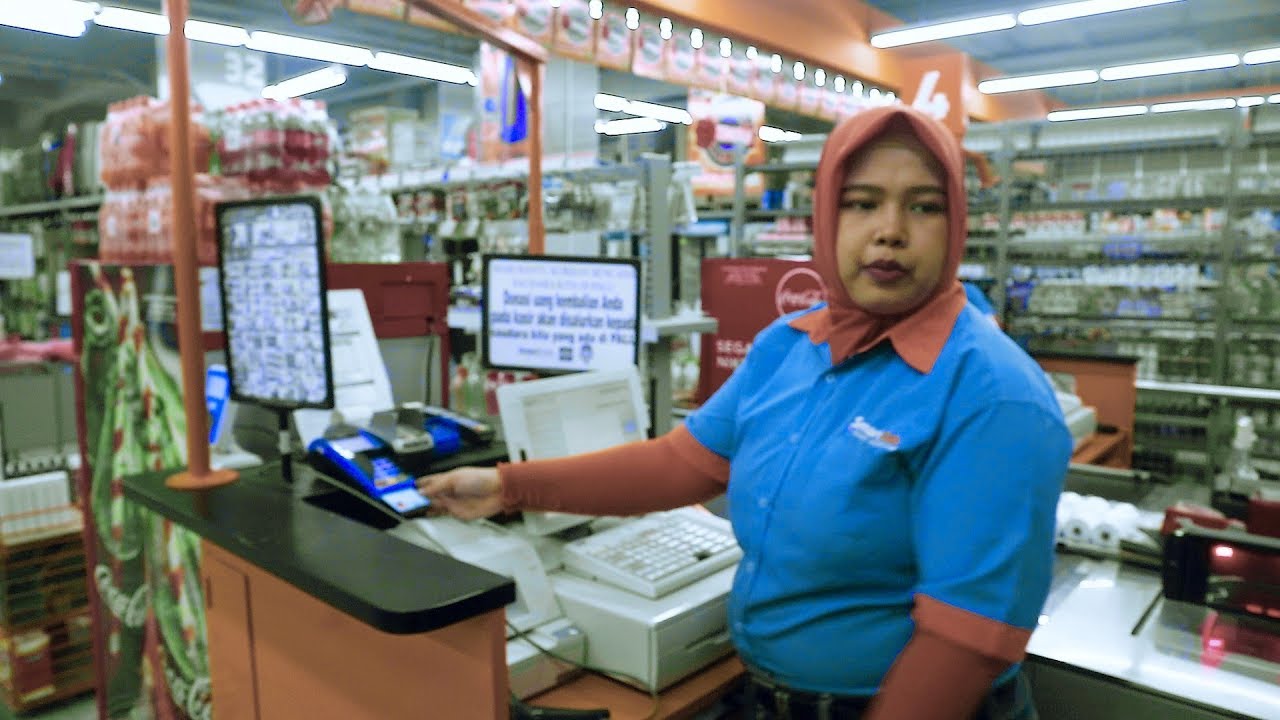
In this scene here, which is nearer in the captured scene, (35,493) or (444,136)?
(35,493)

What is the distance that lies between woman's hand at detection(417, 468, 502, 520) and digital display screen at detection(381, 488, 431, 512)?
0.03 meters

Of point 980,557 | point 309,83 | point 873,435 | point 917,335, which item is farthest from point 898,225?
point 309,83

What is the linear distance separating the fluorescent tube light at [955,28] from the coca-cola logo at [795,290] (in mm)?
5137

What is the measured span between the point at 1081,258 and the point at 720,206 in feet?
13.1

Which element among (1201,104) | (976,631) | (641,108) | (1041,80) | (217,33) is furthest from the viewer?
(641,108)

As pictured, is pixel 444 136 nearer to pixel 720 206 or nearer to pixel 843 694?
pixel 720 206

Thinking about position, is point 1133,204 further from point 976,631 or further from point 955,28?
point 976,631

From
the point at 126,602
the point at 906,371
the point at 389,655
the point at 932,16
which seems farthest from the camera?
the point at 932,16

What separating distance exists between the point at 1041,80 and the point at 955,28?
156 inches

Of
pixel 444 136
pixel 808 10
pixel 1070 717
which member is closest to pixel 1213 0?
pixel 808 10

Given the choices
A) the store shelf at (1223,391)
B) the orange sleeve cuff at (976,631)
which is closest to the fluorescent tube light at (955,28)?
the store shelf at (1223,391)

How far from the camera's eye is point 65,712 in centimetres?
362

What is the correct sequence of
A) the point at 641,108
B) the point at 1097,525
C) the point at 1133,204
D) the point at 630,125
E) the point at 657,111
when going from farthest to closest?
the point at 630,125, the point at 657,111, the point at 641,108, the point at 1133,204, the point at 1097,525

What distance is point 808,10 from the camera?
32.8ft
